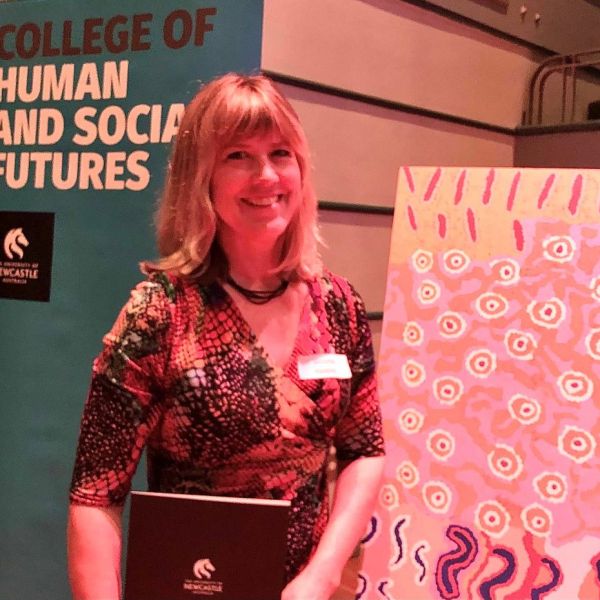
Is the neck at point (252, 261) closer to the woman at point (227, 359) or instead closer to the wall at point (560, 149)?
the woman at point (227, 359)

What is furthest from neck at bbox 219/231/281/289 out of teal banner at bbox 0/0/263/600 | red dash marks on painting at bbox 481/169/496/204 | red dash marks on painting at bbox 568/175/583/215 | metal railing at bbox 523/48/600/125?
metal railing at bbox 523/48/600/125

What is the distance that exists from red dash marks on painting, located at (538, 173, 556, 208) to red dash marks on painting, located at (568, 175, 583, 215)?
0.04 meters

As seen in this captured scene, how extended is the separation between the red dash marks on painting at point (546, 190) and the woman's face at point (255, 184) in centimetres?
50

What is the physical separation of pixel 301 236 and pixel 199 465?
1.46 ft

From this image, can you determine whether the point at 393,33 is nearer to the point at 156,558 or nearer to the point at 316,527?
the point at 316,527

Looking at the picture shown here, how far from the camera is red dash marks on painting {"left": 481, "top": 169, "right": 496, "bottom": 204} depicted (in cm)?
169

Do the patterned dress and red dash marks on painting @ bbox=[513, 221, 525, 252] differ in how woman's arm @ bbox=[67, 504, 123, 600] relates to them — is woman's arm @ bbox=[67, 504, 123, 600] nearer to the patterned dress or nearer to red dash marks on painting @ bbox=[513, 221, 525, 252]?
the patterned dress

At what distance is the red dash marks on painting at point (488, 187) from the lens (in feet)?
5.53

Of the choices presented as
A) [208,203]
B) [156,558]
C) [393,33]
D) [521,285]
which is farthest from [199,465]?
[393,33]

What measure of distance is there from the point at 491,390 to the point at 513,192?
39 centimetres

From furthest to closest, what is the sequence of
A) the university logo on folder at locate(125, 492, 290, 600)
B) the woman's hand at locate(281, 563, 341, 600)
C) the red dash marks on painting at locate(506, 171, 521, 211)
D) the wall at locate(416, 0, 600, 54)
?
the wall at locate(416, 0, 600, 54)
the red dash marks on painting at locate(506, 171, 521, 211)
the woman's hand at locate(281, 563, 341, 600)
the university logo on folder at locate(125, 492, 290, 600)

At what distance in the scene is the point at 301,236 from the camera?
1.53 m

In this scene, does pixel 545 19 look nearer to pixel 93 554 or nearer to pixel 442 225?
pixel 442 225

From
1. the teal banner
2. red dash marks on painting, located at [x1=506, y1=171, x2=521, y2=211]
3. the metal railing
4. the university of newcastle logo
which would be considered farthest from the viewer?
the metal railing
